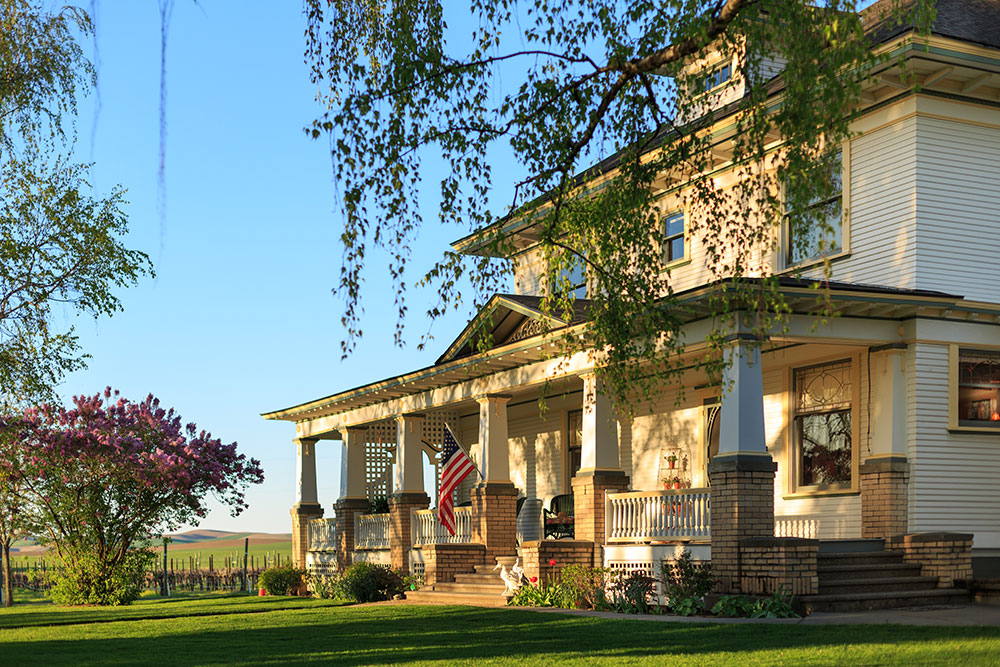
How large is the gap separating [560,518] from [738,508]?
9724 millimetres

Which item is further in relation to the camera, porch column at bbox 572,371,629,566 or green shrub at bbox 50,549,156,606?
green shrub at bbox 50,549,156,606

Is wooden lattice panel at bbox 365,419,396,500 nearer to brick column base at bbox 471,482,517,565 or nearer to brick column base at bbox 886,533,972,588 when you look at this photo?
brick column base at bbox 471,482,517,565

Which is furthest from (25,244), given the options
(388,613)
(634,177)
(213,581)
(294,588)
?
(213,581)

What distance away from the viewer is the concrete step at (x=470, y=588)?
21047mm

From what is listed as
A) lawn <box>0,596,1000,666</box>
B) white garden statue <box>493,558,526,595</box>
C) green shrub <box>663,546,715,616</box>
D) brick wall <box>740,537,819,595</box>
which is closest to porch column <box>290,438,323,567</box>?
lawn <box>0,596,1000,666</box>

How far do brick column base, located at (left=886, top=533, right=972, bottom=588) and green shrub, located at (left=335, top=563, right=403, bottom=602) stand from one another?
11241 mm

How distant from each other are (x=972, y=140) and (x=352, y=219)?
1130cm

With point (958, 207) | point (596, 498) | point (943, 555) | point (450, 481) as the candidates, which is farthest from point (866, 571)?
point (450, 481)

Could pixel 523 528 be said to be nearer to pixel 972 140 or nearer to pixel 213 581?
pixel 972 140

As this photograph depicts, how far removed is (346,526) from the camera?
93.8 feet

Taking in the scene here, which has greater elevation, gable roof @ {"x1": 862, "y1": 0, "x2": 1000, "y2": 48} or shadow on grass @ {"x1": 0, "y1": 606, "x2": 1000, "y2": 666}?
gable roof @ {"x1": 862, "y1": 0, "x2": 1000, "y2": 48}

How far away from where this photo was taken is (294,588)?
29641 millimetres

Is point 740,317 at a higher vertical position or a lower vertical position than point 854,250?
lower

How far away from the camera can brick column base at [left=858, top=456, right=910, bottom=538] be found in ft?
56.6
